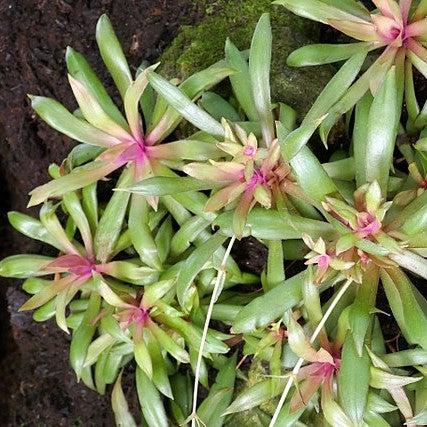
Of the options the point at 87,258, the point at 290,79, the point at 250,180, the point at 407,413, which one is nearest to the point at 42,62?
the point at 87,258

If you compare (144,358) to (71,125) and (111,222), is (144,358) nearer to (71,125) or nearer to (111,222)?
(111,222)

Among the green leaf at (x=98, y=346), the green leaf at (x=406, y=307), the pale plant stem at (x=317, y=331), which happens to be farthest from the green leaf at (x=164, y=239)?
the green leaf at (x=406, y=307)

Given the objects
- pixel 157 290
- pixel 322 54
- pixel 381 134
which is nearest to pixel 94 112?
pixel 157 290

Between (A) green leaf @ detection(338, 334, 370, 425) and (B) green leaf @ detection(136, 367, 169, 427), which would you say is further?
(B) green leaf @ detection(136, 367, 169, 427)

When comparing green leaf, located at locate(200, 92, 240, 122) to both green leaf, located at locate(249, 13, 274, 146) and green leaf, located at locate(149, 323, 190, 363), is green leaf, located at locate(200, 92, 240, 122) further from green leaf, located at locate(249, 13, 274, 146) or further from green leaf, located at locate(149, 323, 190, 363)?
green leaf, located at locate(149, 323, 190, 363)

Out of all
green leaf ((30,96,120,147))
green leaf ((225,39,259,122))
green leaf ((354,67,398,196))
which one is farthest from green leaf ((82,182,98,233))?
green leaf ((354,67,398,196))

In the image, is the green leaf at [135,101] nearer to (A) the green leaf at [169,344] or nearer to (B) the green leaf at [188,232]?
(B) the green leaf at [188,232]

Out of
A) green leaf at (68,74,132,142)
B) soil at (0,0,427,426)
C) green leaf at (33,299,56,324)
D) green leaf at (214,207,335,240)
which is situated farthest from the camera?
soil at (0,0,427,426)
